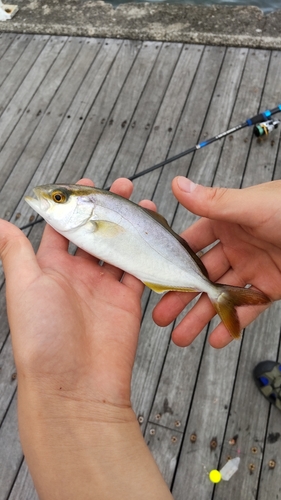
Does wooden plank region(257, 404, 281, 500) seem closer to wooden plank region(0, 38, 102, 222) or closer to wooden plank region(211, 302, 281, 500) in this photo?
wooden plank region(211, 302, 281, 500)

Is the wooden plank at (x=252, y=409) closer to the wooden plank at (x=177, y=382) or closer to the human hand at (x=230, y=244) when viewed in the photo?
the wooden plank at (x=177, y=382)

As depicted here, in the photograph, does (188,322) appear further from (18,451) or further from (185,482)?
(18,451)

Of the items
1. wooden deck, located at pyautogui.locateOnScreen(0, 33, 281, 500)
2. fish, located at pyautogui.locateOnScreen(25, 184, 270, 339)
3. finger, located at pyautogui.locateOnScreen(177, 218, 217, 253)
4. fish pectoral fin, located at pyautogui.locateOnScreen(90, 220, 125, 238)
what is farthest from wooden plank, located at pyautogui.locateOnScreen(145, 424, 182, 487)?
fish pectoral fin, located at pyautogui.locateOnScreen(90, 220, 125, 238)

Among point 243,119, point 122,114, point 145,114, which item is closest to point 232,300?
point 243,119

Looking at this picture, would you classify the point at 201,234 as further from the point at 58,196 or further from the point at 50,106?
the point at 50,106

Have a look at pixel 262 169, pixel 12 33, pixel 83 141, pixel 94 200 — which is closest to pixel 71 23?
pixel 12 33

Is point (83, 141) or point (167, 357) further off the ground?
point (83, 141)
